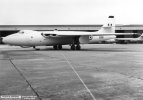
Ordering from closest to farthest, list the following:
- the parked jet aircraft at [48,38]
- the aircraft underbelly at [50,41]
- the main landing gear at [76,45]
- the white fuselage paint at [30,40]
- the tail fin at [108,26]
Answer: the white fuselage paint at [30,40] → the parked jet aircraft at [48,38] → the aircraft underbelly at [50,41] → the main landing gear at [76,45] → the tail fin at [108,26]

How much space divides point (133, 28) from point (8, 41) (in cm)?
4771

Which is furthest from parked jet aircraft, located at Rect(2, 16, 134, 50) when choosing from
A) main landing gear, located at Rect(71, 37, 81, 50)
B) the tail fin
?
the tail fin

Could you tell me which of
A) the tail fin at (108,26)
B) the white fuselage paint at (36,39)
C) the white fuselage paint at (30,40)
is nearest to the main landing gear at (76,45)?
the white fuselage paint at (36,39)

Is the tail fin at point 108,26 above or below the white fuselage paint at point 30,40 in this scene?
above

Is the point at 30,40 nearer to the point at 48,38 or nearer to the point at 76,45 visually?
the point at 48,38

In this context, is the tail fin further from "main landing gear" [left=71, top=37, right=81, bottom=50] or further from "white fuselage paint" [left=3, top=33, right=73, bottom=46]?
"white fuselage paint" [left=3, top=33, right=73, bottom=46]

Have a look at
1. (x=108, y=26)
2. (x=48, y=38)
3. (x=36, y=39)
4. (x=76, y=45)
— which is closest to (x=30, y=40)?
(x=36, y=39)

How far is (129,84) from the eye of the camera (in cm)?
673

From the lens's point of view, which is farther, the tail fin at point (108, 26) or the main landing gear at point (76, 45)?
the tail fin at point (108, 26)

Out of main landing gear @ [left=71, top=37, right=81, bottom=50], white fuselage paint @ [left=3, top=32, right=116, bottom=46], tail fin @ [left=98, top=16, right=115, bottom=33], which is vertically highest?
tail fin @ [left=98, top=16, right=115, bottom=33]

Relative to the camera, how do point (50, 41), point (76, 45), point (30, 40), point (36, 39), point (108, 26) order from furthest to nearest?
1. point (108, 26)
2. point (76, 45)
3. point (50, 41)
4. point (36, 39)
5. point (30, 40)

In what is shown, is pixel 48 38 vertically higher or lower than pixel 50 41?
higher

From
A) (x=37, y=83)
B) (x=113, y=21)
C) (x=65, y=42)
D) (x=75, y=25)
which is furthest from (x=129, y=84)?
(x=75, y=25)

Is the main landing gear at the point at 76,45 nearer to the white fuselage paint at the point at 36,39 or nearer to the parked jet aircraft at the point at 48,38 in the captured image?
the parked jet aircraft at the point at 48,38
